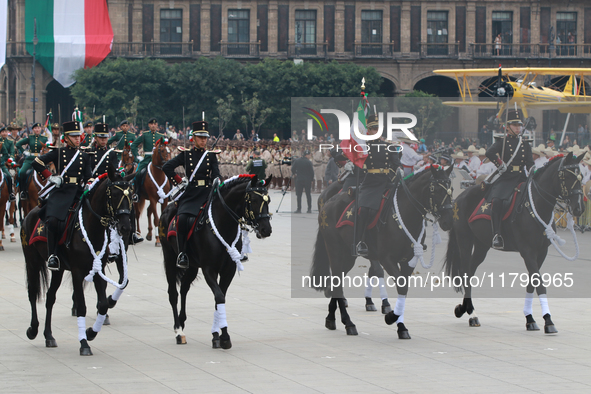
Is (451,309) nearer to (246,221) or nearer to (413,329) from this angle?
(413,329)

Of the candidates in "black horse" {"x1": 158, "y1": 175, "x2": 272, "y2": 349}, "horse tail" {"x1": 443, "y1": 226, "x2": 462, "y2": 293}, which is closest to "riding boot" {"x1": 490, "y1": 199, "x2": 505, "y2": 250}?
"horse tail" {"x1": 443, "y1": 226, "x2": 462, "y2": 293}

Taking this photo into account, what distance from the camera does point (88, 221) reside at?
909 centimetres

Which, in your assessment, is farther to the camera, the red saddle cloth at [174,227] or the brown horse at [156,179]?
the brown horse at [156,179]

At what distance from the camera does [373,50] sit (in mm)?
64875

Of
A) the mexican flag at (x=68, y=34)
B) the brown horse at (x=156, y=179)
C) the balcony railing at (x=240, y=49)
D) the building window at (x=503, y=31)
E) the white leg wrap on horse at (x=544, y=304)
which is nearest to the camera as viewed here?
the white leg wrap on horse at (x=544, y=304)

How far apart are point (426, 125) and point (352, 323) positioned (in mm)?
21321

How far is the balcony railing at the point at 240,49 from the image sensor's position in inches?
2527

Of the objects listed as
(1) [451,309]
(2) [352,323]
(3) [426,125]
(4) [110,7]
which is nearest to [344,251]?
(2) [352,323]

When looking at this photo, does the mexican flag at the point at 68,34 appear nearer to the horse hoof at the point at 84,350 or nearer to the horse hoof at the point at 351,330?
the horse hoof at the point at 351,330

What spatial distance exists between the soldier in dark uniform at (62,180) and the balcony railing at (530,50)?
57402mm

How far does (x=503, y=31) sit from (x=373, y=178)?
5760 cm

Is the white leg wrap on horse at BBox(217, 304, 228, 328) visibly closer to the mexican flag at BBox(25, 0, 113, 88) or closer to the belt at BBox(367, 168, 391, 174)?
the belt at BBox(367, 168, 391, 174)

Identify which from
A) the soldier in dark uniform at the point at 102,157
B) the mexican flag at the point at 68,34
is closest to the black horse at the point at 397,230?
the soldier in dark uniform at the point at 102,157

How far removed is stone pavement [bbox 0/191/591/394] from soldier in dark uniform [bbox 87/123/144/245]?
4.20 feet
